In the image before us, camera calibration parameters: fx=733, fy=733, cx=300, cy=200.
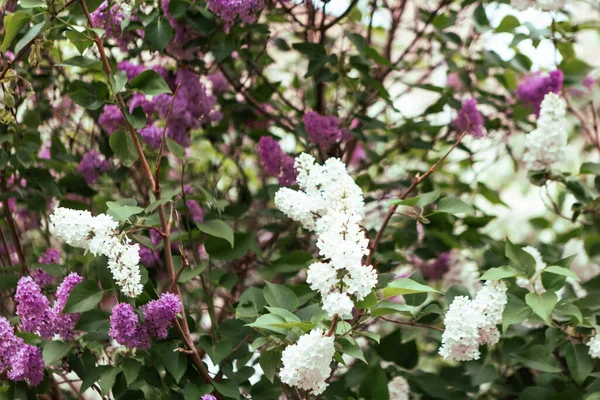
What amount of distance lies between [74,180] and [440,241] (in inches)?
23.6

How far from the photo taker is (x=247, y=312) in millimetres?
854

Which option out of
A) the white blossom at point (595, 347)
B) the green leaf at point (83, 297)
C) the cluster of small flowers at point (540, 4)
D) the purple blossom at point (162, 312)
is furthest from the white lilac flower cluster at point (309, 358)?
the cluster of small flowers at point (540, 4)

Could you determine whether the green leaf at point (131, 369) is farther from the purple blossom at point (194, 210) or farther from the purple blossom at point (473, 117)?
the purple blossom at point (473, 117)

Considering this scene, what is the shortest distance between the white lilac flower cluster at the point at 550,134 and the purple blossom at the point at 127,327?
61 centimetres

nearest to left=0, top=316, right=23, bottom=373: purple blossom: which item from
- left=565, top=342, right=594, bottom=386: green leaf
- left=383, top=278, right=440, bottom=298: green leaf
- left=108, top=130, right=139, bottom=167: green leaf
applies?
left=108, top=130, right=139, bottom=167: green leaf

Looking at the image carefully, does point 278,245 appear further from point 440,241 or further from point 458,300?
point 458,300

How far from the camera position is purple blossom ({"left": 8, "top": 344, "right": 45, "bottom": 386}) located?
33.2 inches

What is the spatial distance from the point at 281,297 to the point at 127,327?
6.7 inches

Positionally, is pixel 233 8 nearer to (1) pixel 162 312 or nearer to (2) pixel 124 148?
(2) pixel 124 148

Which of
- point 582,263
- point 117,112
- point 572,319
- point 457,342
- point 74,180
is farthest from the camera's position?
point 582,263

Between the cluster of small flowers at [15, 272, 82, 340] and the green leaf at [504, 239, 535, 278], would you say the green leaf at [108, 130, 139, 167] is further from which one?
the green leaf at [504, 239, 535, 278]

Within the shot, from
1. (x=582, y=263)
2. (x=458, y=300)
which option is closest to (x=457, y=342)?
(x=458, y=300)

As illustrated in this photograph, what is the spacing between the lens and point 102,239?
735 millimetres

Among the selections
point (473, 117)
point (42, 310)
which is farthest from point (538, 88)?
point (42, 310)
